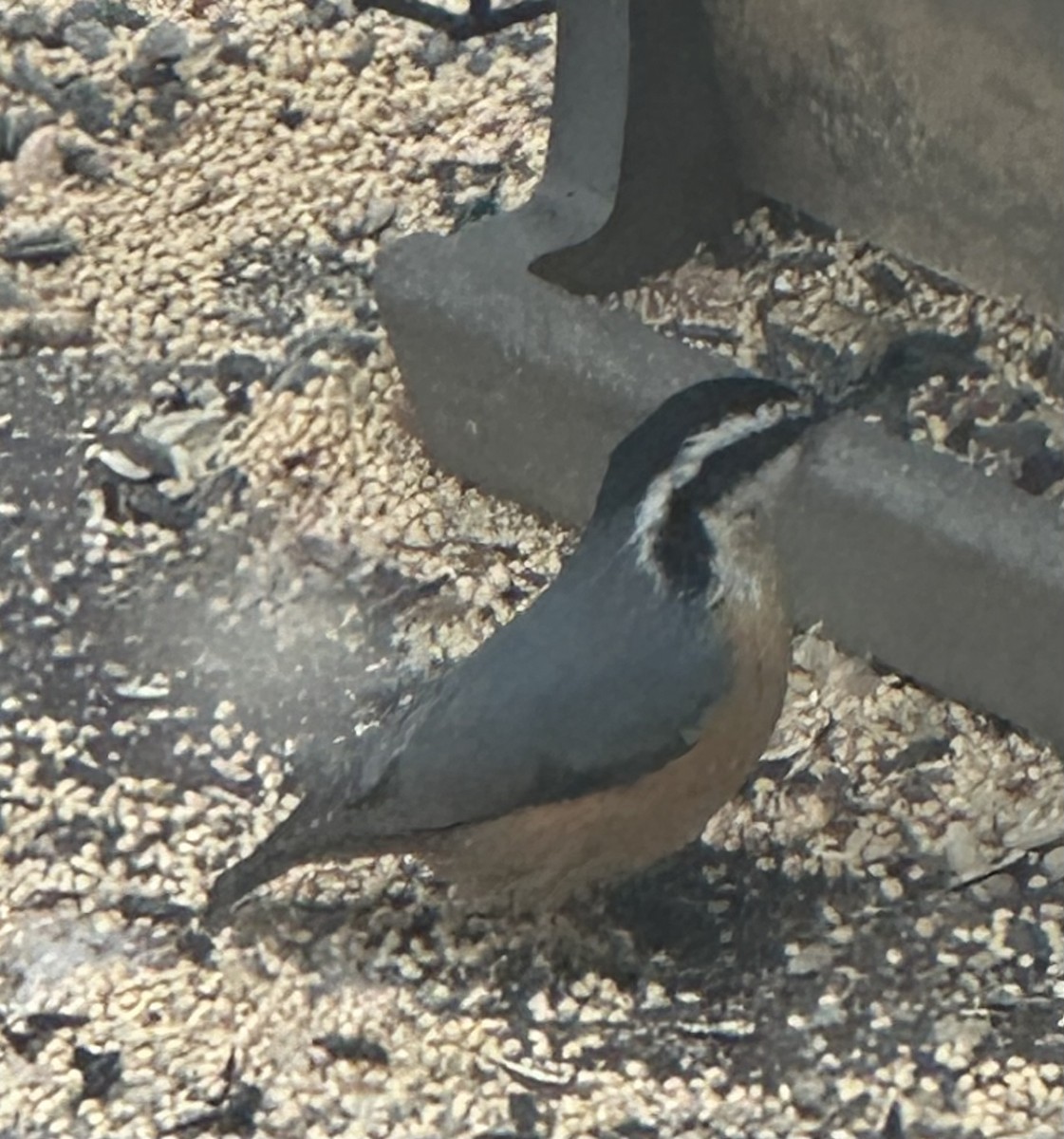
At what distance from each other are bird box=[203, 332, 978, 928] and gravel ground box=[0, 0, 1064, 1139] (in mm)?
270

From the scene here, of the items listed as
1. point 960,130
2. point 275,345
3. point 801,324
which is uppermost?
point 960,130

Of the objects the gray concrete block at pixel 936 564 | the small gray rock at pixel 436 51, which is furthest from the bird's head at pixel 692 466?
the small gray rock at pixel 436 51

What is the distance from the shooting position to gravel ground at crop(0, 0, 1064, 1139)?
375 centimetres

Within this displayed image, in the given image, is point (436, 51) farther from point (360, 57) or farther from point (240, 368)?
point (240, 368)

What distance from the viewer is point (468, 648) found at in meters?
4.52

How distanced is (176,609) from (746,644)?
1.40 metres

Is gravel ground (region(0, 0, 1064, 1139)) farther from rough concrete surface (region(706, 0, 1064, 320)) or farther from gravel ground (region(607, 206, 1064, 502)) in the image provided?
rough concrete surface (region(706, 0, 1064, 320))

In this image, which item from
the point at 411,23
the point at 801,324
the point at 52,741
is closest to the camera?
the point at 52,741

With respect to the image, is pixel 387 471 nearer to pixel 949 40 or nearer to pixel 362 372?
pixel 362 372

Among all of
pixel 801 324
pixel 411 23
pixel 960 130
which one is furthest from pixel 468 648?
pixel 411 23

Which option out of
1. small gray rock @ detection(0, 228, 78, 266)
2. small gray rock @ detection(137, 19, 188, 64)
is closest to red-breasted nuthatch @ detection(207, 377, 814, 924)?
small gray rock @ detection(0, 228, 78, 266)

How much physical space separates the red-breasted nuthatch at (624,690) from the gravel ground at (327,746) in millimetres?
280

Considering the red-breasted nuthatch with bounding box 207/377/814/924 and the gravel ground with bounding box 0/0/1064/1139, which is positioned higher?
the red-breasted nuthatch with bounding box 207/377/814/924

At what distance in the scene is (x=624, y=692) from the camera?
358cm
